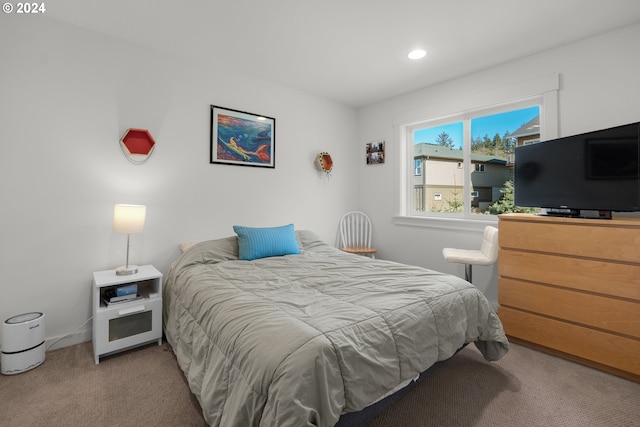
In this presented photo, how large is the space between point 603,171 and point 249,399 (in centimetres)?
267

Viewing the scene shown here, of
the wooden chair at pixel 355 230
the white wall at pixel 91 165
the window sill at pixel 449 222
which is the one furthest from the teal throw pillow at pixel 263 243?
the window sill at pixel 449 222

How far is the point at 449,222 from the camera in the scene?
344 cm

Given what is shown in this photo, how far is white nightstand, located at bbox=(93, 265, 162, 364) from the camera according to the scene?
213 centimetres

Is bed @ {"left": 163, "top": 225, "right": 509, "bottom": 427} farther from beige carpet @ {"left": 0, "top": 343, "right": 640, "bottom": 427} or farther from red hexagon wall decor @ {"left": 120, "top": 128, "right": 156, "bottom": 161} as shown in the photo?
red hexagon wall decor @ {"left": 120, "top": 128, "right": 156, "bottom": 161}

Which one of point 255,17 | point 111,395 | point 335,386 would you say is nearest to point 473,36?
point 255,17

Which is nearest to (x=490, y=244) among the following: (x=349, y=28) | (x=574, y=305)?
(x=574, y=305)

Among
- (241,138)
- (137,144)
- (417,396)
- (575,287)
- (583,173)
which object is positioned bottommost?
(417,396)

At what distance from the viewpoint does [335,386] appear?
119 centimetres

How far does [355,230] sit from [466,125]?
1.92 metres

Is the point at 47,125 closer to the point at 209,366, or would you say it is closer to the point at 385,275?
the point at 209,366

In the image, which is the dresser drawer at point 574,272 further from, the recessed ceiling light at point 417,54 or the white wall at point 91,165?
the white wall at point 91,165

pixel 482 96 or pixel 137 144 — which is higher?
pixel 482 96

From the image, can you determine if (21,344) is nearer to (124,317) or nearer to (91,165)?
(124,317)

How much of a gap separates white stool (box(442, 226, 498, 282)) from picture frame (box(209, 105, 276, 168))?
7.10ft
